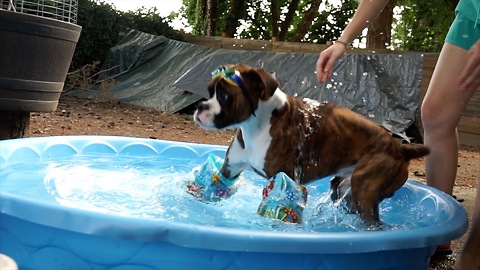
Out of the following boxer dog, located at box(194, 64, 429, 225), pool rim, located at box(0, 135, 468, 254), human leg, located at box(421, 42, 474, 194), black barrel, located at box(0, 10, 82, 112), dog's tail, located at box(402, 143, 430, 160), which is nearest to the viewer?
pool rim, located at box(0, 135, 468, 254)

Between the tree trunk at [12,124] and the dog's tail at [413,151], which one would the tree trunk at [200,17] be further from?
the dog's tail at [413,151]

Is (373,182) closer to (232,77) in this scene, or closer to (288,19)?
(232,77)

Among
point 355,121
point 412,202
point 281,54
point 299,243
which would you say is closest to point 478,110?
point 281,54

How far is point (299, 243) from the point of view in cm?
211

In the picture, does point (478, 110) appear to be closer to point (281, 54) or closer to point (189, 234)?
point (281, 54)

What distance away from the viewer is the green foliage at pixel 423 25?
13789 mm

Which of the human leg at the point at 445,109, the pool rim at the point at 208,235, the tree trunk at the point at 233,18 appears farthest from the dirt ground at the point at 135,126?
the tree trunk at the point at 233,18

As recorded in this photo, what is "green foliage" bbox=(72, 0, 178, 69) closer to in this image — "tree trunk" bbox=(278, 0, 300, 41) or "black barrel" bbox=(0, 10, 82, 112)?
"tree trunk" bbox=(278, 0, 300, 41)

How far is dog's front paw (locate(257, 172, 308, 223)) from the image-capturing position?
2.76 metres

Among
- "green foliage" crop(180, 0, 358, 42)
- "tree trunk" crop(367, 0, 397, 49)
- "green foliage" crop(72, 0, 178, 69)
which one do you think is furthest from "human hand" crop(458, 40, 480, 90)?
"green foliage" crop(180, 0, 358, 42)

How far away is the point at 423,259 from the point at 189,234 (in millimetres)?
1135

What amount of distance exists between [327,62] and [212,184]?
89 centimetres

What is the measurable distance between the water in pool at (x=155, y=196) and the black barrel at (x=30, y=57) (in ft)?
2.94

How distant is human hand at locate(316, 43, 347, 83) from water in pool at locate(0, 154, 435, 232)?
0.69 meters
